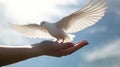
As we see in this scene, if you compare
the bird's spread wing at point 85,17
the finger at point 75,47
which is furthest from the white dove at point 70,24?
the finger at point 75,47

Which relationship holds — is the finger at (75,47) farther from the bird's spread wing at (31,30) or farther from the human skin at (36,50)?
the bird's spread wing at (31,30)

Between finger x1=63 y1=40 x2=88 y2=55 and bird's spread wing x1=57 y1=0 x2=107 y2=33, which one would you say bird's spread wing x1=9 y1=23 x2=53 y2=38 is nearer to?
bird's spread wing x1=57 y1=0 x2=107 y2=33

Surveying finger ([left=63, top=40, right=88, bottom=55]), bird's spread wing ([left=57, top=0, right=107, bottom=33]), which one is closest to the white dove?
bird's spread wing ([left=57, top=0, right=107, bottom=33])

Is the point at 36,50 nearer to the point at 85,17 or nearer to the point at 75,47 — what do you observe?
the point at 75,47

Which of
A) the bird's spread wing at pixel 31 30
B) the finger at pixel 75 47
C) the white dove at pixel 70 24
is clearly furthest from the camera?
the bird's spread wing at pixel 31 30

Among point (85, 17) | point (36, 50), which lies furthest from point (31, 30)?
point (36, 50)

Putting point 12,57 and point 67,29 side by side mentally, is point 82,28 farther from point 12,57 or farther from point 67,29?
point 12,57
